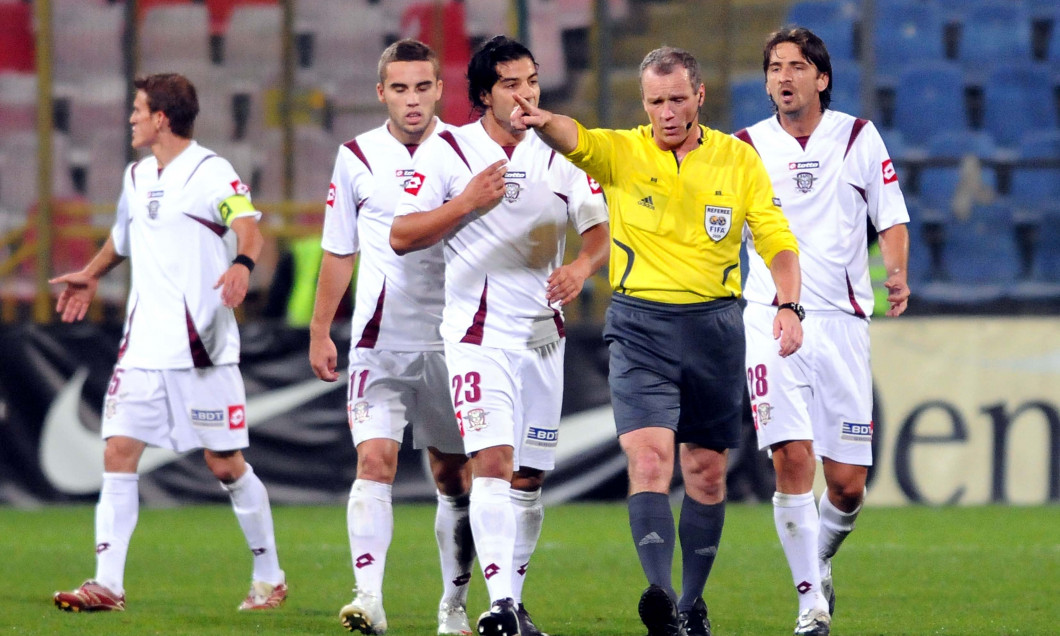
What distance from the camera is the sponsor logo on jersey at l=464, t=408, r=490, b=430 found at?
521 cm

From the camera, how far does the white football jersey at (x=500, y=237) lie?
5371 millimetres

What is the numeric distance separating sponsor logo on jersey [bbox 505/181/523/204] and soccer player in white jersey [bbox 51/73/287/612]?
149 centimetres

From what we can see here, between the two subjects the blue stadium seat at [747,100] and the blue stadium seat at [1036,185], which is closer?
the blue stadium seat at [747,100]

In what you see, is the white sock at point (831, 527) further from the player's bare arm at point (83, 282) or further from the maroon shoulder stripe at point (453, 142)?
the player's bare arm at point (83, 282)

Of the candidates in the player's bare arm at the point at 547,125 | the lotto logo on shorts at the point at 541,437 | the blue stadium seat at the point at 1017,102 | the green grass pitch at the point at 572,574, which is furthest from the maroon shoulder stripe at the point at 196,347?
the blue stadium seat at the point at 1017,102

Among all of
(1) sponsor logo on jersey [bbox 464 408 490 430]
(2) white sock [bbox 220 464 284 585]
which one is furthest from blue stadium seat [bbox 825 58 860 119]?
(1) sponsor logo on jersey [bbox 464 408 490 430]

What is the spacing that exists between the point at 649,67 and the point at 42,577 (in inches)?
Result: 161

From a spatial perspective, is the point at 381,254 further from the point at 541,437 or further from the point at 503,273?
the point at 541,437

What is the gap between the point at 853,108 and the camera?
1179cm

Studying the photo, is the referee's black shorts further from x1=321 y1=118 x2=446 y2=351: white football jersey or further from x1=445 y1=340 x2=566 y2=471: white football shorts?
x1=321 y1=118 x2=446 y2=351: white football jersey

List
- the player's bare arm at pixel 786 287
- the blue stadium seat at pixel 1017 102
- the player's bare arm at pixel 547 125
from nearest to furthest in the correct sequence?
the player's bare arm at pixel 547 125 → the player's bare arm at pixel 786 287 → the blue stadium seat at pixel 1017 102

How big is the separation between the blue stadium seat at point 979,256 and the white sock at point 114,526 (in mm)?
6809

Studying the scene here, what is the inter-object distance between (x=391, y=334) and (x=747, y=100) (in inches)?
249

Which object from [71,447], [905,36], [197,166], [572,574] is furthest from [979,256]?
[197,166]
